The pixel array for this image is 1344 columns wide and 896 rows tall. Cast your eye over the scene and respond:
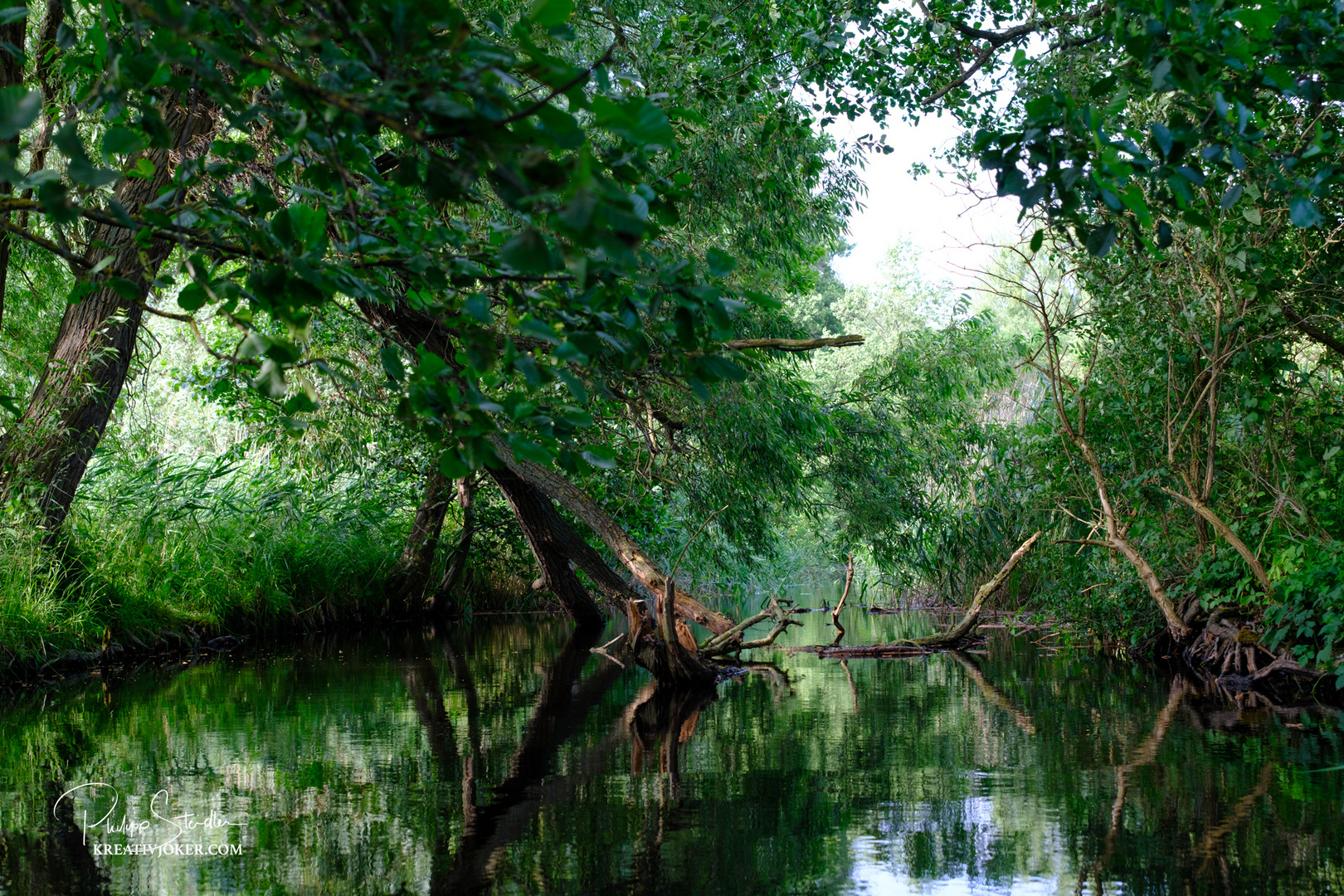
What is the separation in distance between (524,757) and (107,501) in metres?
5.72

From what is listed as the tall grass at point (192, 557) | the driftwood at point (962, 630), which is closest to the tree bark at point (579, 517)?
the driftwood at point (962, 630)

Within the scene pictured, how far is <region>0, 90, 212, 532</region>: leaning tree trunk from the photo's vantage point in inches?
264

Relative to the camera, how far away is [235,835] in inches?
132

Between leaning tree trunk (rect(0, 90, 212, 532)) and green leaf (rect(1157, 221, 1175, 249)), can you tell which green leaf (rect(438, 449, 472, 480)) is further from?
leaning tree trunk (rect(0, 90, 212, 532))

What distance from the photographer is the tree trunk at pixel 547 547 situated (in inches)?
377

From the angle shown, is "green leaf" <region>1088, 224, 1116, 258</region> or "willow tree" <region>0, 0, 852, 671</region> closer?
"willow tree" <region>0, 0, 852, 671</region>

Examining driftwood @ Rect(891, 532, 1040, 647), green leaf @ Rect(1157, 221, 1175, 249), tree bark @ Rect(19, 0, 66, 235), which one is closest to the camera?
green leaf @ Rect(1157, 221, 1175, 249)

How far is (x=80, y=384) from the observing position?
686 centimetres

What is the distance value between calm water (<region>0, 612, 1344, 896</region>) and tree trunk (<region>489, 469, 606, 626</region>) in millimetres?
3113

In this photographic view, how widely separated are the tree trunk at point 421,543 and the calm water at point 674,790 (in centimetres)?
487
